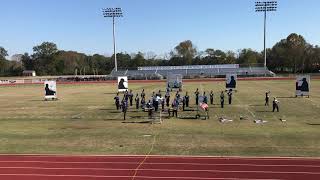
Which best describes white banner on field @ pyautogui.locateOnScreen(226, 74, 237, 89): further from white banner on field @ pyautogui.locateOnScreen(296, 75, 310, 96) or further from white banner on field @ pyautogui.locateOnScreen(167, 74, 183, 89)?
white banner on field @ pyautogui.locateOnScreen(296, 75, 310, 96)

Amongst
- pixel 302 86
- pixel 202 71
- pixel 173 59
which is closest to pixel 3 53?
pixel 173 59

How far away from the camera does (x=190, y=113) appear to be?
37.2 metres

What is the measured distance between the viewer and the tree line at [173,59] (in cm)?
14500

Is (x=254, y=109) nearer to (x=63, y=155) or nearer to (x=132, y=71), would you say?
(x=63, y=155)

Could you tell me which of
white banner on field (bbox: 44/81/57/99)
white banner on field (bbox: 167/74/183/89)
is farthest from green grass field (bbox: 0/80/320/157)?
white banner on field (bbox: 167/74/183/89)

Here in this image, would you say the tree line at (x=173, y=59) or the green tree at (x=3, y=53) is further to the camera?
the green tree at (x=3, y=53)

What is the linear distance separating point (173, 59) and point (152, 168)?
164m

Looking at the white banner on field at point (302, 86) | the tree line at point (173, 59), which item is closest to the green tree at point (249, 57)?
the tree line at point (173, 59)

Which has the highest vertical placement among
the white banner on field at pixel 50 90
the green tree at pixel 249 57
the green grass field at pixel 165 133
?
the green tree at pixel 249 57

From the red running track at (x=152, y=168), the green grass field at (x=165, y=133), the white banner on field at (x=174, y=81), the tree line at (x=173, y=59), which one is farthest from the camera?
the tree line at (x=173, y=59)

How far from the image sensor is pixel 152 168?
18234 millimetres

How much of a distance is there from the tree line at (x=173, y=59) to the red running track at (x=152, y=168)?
12559cm

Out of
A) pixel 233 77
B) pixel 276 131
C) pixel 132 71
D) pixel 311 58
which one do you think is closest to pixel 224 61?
pixel 311 58

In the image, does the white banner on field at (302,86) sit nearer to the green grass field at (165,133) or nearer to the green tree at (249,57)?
the green grass field at (165,133)
